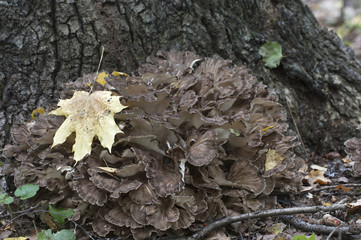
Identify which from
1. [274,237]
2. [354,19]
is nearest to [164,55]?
[274,237]

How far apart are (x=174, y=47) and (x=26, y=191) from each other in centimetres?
268

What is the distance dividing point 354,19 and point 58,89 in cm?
1577

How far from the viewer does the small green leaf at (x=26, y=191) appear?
154 inches

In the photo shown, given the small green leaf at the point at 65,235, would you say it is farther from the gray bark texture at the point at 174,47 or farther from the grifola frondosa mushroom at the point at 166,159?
the gray bark texture at the point at 174,47

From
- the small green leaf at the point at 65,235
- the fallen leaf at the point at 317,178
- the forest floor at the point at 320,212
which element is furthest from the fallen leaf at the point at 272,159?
the small green leaf at the point at 65,235

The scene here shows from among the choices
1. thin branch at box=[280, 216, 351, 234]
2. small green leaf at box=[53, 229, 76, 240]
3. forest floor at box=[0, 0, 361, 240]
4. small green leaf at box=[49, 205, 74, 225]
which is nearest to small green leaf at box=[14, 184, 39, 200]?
small green leaf at box=[49, 205, 74, 225]

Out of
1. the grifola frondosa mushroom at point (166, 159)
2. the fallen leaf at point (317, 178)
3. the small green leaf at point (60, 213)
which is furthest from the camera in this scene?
the fallen leaf at point (317, 178)

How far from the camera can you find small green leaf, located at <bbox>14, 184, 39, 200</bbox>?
3.90 m

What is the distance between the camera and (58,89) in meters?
5.07

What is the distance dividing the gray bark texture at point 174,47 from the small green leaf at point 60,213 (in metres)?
1.25

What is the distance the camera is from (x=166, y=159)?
4066 millimetres

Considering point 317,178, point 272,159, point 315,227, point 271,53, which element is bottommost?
point 317,178

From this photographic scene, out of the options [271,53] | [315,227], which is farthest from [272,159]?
[271,53]

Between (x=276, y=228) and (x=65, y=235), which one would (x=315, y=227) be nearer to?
(x=276, y=228)
